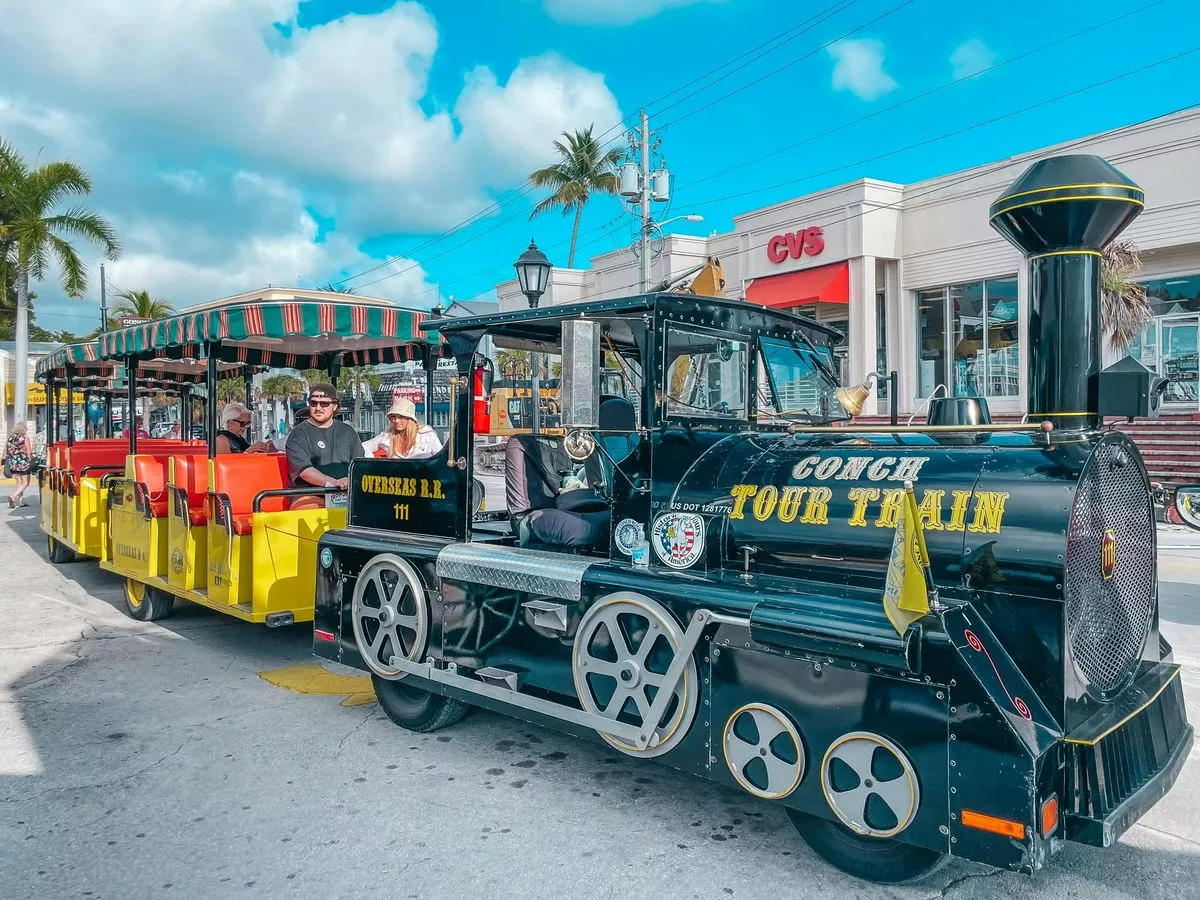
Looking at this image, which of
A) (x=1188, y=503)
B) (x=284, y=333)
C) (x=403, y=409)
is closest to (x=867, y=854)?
(x=403, y=409)

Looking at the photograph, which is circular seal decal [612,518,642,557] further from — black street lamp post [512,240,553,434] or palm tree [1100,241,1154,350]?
palm tree [1100,241,1154,350]

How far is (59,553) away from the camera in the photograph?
11.0 meters

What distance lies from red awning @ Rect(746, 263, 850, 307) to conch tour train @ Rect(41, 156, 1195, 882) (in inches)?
557

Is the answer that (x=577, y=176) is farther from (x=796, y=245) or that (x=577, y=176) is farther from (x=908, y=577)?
(x=908, y=577)

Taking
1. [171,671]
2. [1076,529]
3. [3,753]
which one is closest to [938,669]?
[1076,529]

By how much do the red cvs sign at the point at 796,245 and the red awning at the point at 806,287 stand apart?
37 cm

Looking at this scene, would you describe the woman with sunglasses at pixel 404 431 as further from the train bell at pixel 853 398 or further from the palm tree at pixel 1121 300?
the palm tree at pixel 1121 300

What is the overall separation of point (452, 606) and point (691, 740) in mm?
1504

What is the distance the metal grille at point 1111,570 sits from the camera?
298 centimetres

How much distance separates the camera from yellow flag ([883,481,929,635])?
2.79 metres

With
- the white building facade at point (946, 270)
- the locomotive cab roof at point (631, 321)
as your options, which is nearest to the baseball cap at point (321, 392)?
the locomotive cab roof at point (631, 321)

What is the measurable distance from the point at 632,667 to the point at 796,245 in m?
17.5

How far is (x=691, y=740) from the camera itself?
3.48 meters

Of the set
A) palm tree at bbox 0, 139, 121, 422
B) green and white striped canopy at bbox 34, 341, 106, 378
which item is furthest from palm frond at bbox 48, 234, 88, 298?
green and white striped canopy at bbox 34, 341, 106, 378
